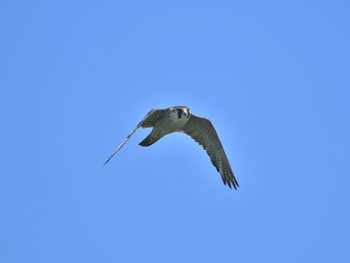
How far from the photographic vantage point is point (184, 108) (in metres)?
13.2

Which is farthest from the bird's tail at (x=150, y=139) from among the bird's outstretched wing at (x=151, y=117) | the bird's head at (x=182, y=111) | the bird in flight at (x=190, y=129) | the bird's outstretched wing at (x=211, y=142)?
the bird's outstretched wing at (x=211, y=142)

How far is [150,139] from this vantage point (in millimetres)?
13742

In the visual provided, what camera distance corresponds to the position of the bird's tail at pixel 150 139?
539 inches

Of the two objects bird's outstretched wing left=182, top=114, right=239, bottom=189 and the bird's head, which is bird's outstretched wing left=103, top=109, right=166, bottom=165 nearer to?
the bird's head

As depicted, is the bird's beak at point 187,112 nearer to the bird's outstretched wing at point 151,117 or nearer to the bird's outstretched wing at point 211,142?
the bird's outstretched wing at point 151,117

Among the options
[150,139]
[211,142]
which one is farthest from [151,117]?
[211,142]

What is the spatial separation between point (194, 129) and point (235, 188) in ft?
6.33

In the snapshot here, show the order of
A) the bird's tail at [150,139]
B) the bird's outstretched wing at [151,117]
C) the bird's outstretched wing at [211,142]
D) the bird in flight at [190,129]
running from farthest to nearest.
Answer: the bird's outstretched wing at [211,142] → the bird's tail at [150,139] → the bird in flight at [190,129] → the bird's outstretched wing at [151,117]

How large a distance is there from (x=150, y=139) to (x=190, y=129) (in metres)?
1.41

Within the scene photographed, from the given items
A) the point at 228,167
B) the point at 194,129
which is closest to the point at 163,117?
the point at 194,129

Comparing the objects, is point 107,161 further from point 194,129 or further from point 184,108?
point 194,129

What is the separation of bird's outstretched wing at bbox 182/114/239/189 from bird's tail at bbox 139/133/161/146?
1113mm

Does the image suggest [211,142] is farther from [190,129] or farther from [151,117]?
[151,117]

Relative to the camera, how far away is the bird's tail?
1368 centimetres
